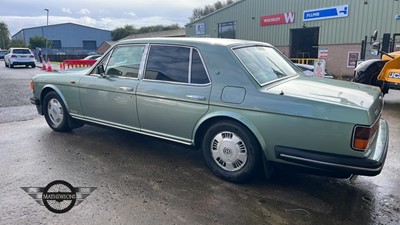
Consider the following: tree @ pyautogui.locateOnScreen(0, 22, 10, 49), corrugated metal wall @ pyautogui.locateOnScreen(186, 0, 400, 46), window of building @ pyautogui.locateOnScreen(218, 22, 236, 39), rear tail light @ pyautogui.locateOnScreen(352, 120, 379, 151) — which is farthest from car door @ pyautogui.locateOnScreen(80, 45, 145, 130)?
tree @ pyautogui.locateOnScreen(0, 22, 10, 49)

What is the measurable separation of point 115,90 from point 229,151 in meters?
1.94

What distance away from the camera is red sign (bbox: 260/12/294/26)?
21.7 m

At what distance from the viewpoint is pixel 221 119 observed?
3537 millimetres

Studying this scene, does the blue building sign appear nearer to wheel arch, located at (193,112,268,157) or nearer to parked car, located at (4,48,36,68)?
wheel arch, located at (193,112,268,157)

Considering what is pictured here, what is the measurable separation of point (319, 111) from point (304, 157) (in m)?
0.49

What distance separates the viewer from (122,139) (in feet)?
17.0

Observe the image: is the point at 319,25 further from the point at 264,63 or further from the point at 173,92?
the point at 173,92

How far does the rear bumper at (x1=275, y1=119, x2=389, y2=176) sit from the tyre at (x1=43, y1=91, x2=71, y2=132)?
3.88m

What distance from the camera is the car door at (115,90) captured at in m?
4.29

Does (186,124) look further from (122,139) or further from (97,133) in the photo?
(97,133)

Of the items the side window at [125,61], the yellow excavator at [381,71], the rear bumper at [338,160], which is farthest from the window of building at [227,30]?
the rear bumper at [338,160]

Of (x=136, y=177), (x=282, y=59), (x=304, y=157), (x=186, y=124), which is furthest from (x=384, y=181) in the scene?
(x=136, y=177)

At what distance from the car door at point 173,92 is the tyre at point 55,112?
1941 mm

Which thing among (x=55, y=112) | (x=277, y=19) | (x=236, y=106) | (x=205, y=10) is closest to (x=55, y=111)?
(x=55, y=112)
